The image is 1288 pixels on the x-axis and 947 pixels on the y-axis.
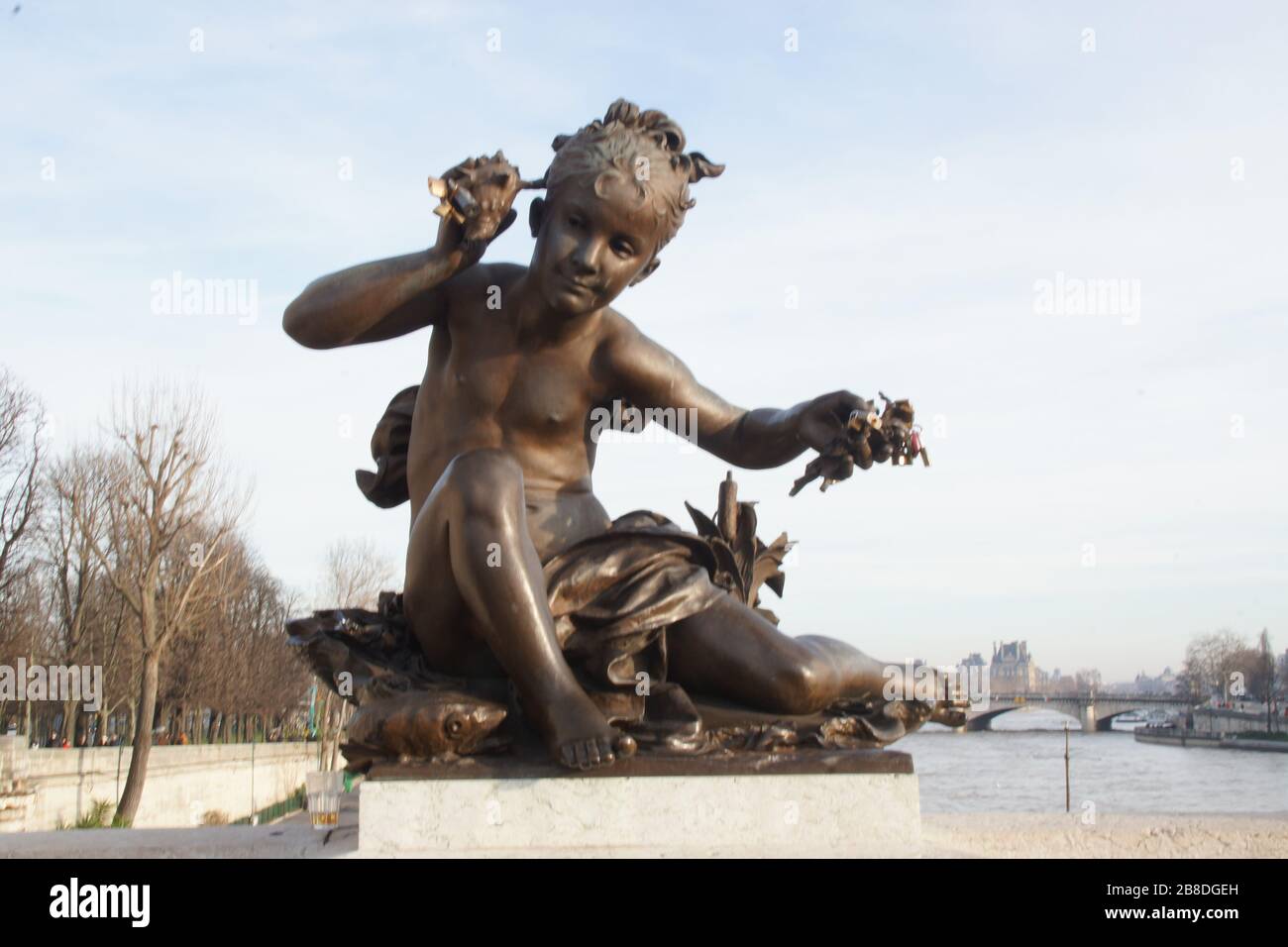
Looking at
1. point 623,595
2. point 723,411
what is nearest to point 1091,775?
point 723,411

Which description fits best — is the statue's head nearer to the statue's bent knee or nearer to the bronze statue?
the bronze statue

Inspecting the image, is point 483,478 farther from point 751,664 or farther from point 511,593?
point 751,664

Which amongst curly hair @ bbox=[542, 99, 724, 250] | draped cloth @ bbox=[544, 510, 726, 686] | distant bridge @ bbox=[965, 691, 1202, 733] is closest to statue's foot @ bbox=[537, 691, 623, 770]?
draped cloth @ bbox=[544, 510, 726, 686]

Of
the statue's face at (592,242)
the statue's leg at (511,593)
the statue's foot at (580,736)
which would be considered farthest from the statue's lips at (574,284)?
the statue's foot at (580,736)

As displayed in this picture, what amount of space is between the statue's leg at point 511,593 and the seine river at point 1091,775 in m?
21.7

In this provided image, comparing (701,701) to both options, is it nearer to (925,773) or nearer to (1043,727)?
(925,773)

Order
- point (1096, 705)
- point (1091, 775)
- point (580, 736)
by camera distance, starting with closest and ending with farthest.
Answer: point (580, 736), point (1091, 775), point (1096, 705)

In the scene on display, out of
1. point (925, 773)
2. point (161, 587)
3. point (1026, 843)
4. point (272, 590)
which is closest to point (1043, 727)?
point (925, 773)

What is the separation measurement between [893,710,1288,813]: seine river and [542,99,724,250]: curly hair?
21.3m

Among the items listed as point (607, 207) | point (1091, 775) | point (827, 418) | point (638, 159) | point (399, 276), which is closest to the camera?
point (399, 276)

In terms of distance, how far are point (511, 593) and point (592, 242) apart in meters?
1.46

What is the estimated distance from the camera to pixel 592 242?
525 centimetres

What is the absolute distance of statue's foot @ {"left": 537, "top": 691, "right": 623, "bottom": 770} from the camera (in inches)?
180
